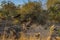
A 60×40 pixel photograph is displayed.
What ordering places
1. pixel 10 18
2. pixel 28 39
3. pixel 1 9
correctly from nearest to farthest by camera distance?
1. pixel 28 39
2. pixel 10 18
3. pixel 1 9

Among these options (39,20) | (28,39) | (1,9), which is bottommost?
(28,39)

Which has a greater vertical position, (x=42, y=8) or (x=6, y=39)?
(x=42, y=8)

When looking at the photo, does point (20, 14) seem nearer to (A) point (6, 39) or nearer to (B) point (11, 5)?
(B) point (11, 5)

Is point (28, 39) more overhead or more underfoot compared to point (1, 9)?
more underfoot

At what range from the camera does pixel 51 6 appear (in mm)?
15438

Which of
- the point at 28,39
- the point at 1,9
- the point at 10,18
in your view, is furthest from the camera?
the point at 1,9

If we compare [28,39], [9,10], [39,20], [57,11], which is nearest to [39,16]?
[39,20]

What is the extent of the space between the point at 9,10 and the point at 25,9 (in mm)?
1128

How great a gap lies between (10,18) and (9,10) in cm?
128

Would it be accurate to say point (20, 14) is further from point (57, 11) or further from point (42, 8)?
point (57, 11)

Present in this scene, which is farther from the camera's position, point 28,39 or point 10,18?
point 10,18

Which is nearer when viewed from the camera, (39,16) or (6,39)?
(6,39)

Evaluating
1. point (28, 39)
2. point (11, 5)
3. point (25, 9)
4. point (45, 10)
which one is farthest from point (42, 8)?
point (28, 39)

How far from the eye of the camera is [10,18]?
1383 centimetres
